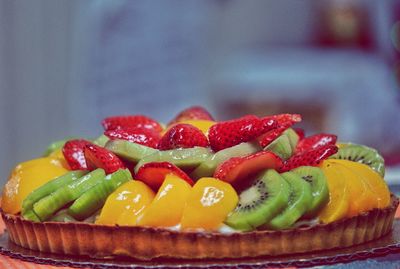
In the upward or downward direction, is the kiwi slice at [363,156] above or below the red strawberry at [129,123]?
below

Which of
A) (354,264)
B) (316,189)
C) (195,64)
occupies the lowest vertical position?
(195,64)

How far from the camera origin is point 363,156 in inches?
95.5

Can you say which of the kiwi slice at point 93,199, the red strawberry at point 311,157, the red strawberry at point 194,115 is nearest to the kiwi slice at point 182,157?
the kiwi slice at point 93,199

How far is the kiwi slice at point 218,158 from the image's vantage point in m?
2.11

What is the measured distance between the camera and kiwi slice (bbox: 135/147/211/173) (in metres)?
2.12

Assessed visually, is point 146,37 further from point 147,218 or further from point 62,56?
point 147,218

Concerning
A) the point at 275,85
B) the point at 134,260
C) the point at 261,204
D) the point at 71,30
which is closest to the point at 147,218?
the point at 134,260

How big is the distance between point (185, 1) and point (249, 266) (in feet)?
12.1

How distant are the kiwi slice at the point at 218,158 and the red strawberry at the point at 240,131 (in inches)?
0.9

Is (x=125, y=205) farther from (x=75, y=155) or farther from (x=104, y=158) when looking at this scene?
(x=75, y=155)

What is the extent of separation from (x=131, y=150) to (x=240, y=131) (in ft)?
Result: 0.93

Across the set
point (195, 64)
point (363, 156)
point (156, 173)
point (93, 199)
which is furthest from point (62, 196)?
point (195, 64)

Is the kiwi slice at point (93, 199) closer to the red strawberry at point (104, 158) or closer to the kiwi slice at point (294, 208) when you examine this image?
the red strawberry at point (104, 158)

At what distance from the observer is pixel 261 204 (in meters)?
1.96
